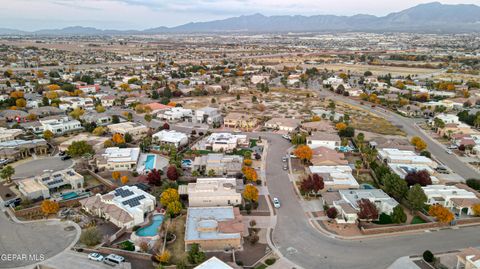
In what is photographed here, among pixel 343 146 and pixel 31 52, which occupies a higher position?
pixel 31 52

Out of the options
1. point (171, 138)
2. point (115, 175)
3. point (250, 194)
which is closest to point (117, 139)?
point (171, 138)

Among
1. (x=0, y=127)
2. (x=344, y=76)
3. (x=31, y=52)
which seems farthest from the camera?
(x=31, y=52)

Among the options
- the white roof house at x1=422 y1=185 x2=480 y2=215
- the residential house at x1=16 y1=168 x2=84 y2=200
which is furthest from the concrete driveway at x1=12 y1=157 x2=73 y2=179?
the white roof house at x1=422 y1=185 x2=480 y2=215

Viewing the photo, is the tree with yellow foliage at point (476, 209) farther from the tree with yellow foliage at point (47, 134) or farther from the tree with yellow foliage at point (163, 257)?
the tree with yellow foliage at point (47, 134)

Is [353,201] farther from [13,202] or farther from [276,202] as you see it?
[13,202]

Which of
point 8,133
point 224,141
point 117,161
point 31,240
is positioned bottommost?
point 31,240

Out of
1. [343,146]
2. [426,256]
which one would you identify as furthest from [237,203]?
[343,146]

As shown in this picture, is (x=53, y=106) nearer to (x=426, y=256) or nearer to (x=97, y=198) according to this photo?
(x=97, y=198)
